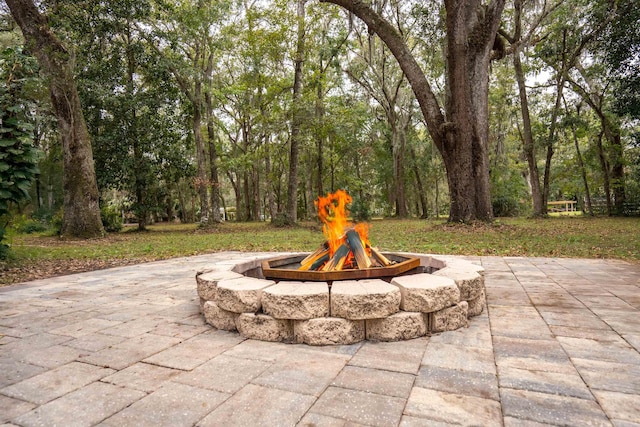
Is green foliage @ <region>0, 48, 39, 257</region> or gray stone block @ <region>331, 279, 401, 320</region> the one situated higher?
green foliage @ <region>0, 48, 39, 257</region>

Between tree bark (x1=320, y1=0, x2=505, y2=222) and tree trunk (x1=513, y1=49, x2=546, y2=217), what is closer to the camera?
tree bark (x1=320, y1=0, x2=505, y2=222)

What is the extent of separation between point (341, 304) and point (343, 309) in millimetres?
40

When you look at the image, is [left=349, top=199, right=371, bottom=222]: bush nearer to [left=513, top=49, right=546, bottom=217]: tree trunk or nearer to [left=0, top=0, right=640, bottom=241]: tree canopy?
[left=0, top=0, right=640, bottom=241]: tree canopy

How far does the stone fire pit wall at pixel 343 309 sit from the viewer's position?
101 inches

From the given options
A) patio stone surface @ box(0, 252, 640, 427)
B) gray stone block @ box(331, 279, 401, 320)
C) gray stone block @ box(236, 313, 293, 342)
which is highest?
gray stone block @ box(331, 279, 401, 320)

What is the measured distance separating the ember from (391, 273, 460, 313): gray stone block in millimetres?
680

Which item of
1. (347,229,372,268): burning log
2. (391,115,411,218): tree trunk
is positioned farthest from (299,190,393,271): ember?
(391,115,411,218): tree trunk

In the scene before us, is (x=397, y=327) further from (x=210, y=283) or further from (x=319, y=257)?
(x=210, y=283)

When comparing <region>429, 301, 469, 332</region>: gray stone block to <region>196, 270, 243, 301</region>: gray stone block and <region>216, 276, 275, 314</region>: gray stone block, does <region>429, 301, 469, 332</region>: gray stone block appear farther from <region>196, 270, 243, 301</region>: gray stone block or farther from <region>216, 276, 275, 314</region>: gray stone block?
<region>196, 270, 243, 301</region>: gray stone block

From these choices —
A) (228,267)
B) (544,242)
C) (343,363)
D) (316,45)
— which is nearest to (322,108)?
(316,45)

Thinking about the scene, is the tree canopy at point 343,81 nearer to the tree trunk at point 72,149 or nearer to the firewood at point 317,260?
the tree trunk at point 72,149

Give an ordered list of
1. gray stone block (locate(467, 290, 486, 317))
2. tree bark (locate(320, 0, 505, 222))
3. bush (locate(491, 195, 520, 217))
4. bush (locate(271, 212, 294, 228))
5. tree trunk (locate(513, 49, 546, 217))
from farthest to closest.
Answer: bush (locate(491, 195, 520, 217))
bush (locate(271, 212, 294, 228))
tree trunk (locate(513, 49, 546, 217))
tree bark (locate(320, 0, 505, 222))
gray stone block (locate(467, 290, 486, 317))

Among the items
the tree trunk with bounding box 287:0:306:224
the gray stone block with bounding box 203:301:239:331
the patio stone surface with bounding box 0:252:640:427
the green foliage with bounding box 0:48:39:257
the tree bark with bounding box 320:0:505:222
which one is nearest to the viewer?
the patio stone surface with bounding box 0:252:640:427

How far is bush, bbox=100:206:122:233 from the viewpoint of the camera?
16577 mm
